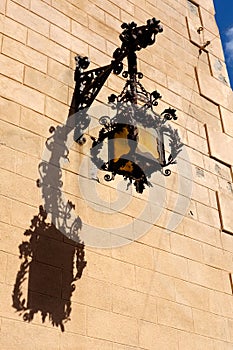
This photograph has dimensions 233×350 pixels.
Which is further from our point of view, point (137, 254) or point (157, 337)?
point (137, 254)

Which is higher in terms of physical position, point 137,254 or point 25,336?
point 137,254

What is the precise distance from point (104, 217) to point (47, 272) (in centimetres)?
72

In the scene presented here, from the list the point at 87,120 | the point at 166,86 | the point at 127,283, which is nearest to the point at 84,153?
the point at 87,120

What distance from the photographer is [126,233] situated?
14.1 ft

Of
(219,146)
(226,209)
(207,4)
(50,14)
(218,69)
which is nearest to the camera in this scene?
(50,14)

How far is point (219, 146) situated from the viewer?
18.5ft

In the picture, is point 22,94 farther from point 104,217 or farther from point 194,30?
point 194,30

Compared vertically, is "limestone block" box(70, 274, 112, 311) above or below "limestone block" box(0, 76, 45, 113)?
below

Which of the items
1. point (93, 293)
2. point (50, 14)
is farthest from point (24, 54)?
point (93, 293)

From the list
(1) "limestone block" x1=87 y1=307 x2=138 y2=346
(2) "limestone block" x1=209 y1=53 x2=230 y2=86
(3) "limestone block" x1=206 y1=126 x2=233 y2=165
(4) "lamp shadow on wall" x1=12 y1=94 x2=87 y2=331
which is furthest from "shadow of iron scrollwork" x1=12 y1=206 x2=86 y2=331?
(2) "limestone block" x1=209 y1=53 x2=230 y2=86

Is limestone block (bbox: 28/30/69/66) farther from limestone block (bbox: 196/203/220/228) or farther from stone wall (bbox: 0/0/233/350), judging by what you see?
limestone block (bbox: 196/203/220/228)

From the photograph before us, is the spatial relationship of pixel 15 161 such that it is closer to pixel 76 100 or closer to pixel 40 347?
pixel 76 100

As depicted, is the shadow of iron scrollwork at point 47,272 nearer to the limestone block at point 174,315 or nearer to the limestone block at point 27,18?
the limestone block at point 174,315

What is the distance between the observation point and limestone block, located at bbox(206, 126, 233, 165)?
5.54 meters
